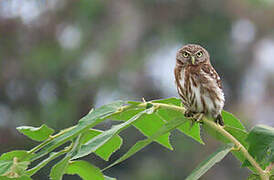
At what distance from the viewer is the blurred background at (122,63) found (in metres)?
12.6

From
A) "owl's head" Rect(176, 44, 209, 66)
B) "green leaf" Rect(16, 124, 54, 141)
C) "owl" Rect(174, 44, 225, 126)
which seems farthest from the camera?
"owl's head" Rect(176, 44, 209, 66)

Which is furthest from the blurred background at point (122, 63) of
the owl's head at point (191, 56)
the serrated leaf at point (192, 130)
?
the serrated leaf at point (192, 130)

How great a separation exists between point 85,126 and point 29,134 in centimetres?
28

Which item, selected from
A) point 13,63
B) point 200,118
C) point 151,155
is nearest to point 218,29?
point 151,155

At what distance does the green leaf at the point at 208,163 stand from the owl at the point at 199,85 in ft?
2.26

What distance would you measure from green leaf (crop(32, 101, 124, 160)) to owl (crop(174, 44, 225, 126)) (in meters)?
0.70

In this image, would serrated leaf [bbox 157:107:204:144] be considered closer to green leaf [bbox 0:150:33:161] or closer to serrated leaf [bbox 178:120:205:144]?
serrated leaf [bbox 178:120:205:144]

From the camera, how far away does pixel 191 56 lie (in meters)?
2.59

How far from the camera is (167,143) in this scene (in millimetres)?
1575

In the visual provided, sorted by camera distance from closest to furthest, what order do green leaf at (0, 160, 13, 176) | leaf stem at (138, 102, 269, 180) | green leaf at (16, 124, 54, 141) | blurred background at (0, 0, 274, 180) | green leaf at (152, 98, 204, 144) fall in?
leaf stem at (138, 102, 269, 180) < green leaf at (0, 160, 13, 176) < green leaf at (16, 124, 54, 141) < green leaf at (152, 98, 204, 144) < blurred background at (0, 0, 274, 180)

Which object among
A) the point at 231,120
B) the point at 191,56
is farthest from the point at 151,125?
the point at 191,56

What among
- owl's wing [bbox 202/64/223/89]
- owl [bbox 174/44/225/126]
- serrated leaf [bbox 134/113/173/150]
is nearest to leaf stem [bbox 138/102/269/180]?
serrated leaf [bbox 134/113/173/150]

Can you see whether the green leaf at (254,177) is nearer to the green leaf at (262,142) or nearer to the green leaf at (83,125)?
the green leaf at (262,142)

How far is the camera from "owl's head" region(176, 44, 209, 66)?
2.55m
